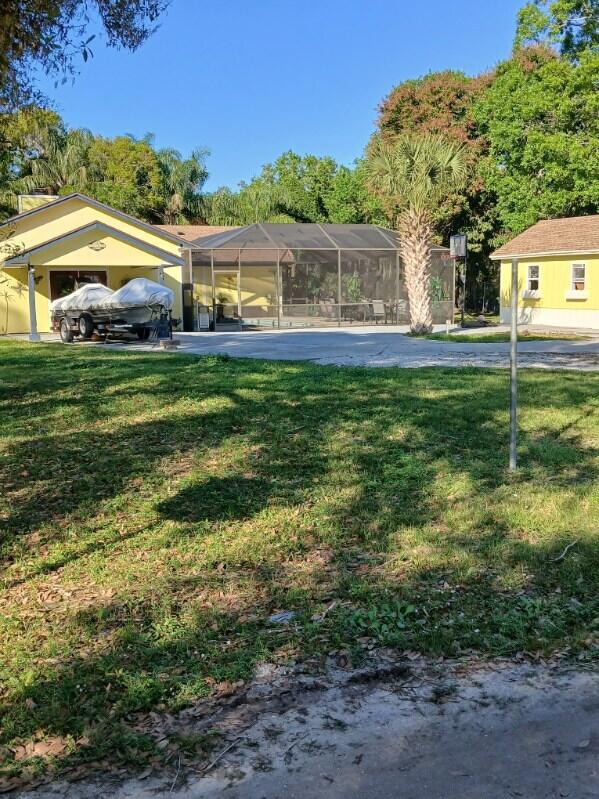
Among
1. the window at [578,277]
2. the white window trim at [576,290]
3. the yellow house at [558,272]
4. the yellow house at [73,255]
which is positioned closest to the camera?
the yellow house at [73,255]

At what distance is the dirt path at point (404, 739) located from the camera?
2.39 m

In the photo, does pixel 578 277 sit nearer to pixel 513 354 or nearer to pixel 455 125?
pixel 455 125

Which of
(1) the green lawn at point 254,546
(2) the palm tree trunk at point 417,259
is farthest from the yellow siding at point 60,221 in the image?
(1) the green lawn at point 254,546

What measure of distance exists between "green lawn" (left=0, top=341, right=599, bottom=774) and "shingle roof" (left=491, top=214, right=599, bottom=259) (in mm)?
20078

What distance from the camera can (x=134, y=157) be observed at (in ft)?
136

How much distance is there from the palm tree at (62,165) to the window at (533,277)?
80.0 ft

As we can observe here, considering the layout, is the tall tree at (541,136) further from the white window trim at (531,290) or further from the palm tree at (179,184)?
the palm tree at (179,184)

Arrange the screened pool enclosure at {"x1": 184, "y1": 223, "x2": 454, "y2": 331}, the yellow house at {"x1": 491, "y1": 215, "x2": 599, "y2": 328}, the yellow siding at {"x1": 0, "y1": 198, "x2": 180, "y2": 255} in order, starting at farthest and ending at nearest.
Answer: the screened pool enclosure at {"x1": 184, "y1": 223, "x2": 454, "y2": 331} → the yellow house at {"x1": 491, "y1": 215, "x2": 599, "y2": 328} → the yellow siding at {"x1": 0, "y1": 198, "x2": 180, "y2": 255}

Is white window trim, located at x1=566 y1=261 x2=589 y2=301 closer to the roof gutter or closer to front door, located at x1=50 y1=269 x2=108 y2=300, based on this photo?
the roof gutter

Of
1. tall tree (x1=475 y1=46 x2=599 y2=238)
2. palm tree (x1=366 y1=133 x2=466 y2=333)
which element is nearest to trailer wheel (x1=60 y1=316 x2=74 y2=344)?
palm tree (x1=366 y1=133 x2=466 y2=333)

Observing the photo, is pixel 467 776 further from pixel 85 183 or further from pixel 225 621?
pixel 85 183

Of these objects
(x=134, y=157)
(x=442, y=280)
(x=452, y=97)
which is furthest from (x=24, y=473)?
(x=134, y=157)

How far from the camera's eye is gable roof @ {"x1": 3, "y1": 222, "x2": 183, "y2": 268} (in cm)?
2361

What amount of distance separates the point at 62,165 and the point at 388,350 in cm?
2918
